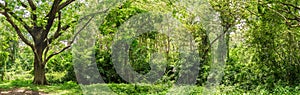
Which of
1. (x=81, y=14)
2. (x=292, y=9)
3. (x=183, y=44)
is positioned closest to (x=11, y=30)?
(x=81, y=14)

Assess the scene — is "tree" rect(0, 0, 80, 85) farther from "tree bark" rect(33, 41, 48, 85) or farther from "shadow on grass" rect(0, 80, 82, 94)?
"shadow on grass" rect(0, 80, 82, 94)

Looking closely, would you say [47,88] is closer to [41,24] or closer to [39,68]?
[39,68]

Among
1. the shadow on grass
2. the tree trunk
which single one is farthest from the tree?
the shadow on grass

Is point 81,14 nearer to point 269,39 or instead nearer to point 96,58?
point 96,58

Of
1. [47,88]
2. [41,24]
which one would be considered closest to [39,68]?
[47,88]

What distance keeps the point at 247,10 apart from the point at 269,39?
1.07 metres

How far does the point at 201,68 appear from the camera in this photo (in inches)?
455

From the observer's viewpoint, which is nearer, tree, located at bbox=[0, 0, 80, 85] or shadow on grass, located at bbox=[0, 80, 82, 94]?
shadow on grass, located at bbox=[0, 80, 82, 94]

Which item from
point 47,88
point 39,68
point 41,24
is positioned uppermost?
point 41,24

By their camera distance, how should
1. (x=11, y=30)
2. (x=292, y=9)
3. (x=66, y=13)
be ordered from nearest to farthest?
(x=292, y=9), (x=66, y=13), (x=11, y=30)

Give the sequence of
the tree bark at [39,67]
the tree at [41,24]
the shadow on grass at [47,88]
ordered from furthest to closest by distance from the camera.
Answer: the tree bark at [39,67] < the tree at [41,24] < the shadow on grass at [47,88]

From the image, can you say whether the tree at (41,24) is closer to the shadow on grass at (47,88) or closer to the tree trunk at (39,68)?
the tree trunk at (39,68)

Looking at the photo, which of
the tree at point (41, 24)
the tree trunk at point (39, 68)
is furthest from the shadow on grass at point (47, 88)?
the tree at point (41, 24)

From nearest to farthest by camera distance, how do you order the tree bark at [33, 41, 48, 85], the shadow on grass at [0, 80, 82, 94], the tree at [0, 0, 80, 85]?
1. the shadow on grass at [0, 80, 82, 94]
2. the tree at [0, 0, 80, 85]
3. the tree bark at [33, 41, 48, 85]
